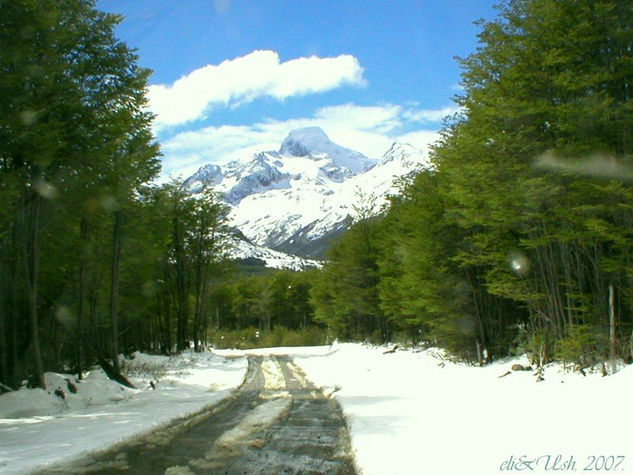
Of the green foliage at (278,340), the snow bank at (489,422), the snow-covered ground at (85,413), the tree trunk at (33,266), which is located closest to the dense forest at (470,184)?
the tree trunk at (33,266)

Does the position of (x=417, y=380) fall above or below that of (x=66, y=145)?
below

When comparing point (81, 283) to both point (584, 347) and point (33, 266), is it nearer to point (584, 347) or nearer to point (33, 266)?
point (33, 266)

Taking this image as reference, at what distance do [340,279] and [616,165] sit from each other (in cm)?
3185

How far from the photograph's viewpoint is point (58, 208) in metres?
15.2

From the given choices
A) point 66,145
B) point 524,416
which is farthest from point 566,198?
point 66,145

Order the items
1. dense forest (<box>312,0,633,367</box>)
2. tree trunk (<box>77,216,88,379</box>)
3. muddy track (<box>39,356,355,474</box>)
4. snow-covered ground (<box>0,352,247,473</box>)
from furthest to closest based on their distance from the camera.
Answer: tree trunk (<box>77,216,88,379</box>)
dense forest (<box>312,0,633,367</box>)
snow-covered ground (<box>0,352,247,473</box>)
muddy track (<box>39,356,355,474</box>)

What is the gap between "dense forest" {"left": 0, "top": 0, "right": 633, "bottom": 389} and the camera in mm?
12461

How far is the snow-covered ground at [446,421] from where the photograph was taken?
717cm

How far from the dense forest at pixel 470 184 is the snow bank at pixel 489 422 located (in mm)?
1610

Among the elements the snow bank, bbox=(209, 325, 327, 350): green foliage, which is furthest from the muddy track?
bbox=(209, 325, 327, 350): green foliage

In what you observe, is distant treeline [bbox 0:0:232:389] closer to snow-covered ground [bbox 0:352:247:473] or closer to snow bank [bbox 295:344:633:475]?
snow-covered ground [bbox 0:352:247:473]

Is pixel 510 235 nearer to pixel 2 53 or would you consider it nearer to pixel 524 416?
pixel 524 416

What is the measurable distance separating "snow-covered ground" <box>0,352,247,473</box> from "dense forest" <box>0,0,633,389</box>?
1119 mm

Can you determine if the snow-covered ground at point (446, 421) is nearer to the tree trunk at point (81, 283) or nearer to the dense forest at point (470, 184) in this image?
the tree trunk at point (81, 283)
